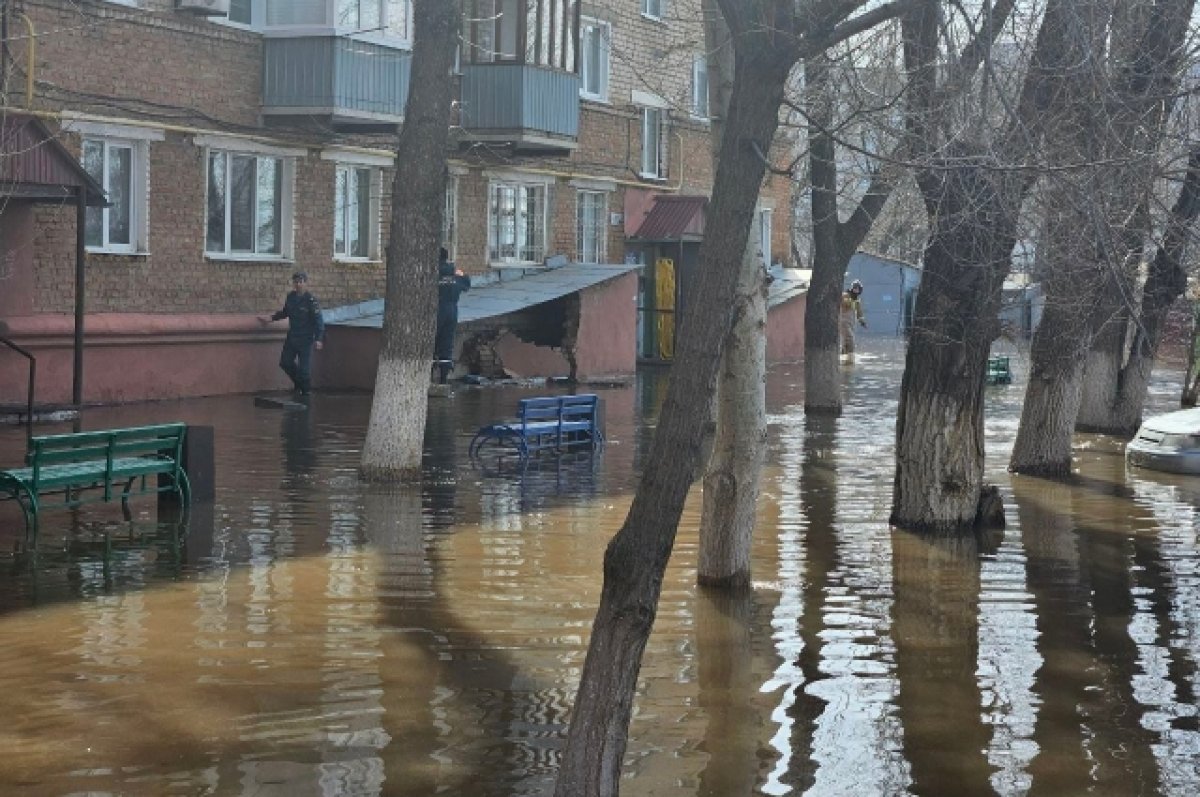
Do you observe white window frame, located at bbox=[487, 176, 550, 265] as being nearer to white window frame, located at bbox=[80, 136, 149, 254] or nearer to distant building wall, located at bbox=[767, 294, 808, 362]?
distant building wall, located at bbox=[767, 294, 808, 362]

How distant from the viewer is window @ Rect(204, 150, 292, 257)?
23.5 meters

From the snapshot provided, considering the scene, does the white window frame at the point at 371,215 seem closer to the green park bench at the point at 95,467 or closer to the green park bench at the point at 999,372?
the green park bench at the point at 999,372

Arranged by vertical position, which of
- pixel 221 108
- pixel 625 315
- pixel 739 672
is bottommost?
pixel 739 672

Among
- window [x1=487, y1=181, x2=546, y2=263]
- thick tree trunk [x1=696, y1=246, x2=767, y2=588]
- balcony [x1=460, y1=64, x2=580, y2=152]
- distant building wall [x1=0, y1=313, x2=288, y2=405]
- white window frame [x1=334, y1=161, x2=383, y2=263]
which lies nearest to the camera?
thick tree trunk [x1=696, y1=246, x2=767, y2=588]

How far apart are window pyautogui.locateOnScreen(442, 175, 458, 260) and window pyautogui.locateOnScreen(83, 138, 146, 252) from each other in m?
7.00

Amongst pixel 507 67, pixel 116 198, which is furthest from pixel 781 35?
pixel 507 67

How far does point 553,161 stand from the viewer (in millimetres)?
30844

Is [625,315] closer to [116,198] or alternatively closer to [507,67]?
[507,67]

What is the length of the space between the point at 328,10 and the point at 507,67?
415 cm

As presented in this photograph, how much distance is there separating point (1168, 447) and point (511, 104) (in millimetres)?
12114

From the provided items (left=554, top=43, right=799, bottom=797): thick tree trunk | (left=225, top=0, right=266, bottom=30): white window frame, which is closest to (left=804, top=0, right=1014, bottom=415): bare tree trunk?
(left=225, top=0, right=266, bottom=30): white window frame

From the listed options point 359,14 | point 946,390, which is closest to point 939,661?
point 946,390

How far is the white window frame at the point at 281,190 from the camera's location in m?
23.1

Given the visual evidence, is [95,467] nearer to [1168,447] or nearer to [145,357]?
[145,357]
